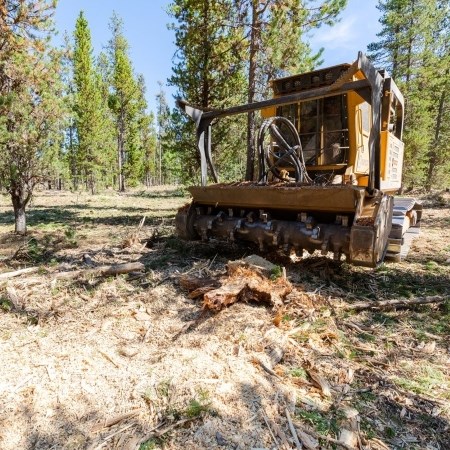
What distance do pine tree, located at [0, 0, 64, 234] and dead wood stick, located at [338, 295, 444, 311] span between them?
845 cm

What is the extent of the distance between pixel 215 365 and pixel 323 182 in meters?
3.89

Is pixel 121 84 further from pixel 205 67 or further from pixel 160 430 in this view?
pixel 160 430

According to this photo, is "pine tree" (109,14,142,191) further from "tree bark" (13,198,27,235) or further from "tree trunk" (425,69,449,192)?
"tree trunk" (425,69,449,192)

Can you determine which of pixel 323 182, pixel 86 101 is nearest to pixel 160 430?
pixel 323 182

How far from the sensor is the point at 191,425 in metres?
2.18

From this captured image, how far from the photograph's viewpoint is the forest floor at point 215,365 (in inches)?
85.1

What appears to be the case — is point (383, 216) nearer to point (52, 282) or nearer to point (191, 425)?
point (191, 425)

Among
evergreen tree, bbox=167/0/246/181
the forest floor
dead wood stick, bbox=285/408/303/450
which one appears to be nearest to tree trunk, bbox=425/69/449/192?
evergreen tree, bbox=167/0/246/181

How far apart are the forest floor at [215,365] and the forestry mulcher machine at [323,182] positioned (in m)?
0.71

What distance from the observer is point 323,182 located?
564 centimetres

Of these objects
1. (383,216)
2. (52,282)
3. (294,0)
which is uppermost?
(294,0)

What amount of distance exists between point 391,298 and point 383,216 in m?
1.12

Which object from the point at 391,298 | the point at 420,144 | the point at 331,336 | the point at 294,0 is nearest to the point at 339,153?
the point at 391,298

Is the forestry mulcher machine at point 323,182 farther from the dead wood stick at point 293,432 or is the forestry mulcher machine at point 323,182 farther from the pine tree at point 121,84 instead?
the pine tree at point 121,84
